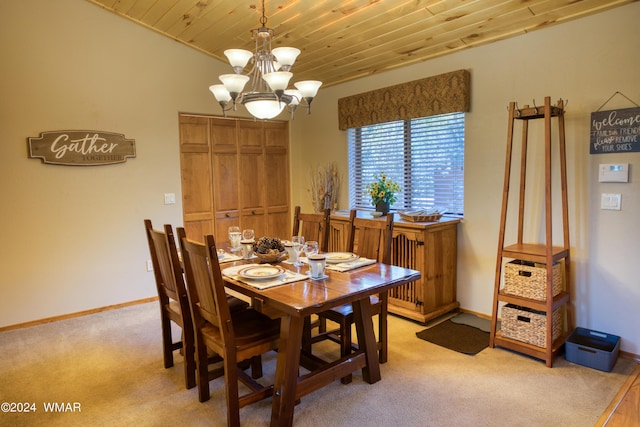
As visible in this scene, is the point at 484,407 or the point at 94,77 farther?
the point at 94,77

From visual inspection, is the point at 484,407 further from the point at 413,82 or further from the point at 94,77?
the point at 94,77

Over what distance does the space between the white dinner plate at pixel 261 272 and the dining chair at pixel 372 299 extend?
0.51m

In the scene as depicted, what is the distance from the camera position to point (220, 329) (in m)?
2.01

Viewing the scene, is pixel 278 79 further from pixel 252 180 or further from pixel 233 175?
pixel 252 180

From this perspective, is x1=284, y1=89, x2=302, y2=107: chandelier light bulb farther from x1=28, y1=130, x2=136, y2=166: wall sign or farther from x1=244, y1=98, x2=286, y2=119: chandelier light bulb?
x1=28, y1=130, x2=136, y2=166: wall sign

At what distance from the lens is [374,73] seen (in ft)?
13.8

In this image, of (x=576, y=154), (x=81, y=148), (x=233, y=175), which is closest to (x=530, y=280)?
(x=576, y=154)

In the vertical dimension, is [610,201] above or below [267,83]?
below

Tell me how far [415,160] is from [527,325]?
1.87 meters

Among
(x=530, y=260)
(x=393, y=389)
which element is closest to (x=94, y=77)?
(x=393, y=389)

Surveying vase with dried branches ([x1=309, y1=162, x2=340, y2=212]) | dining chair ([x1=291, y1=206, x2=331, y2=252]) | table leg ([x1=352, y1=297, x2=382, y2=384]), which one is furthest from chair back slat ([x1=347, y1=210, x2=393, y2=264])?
vase with dried branches ([x1=309, y1=162, x2=340, y2=212])

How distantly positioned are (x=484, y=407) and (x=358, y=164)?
2959mm

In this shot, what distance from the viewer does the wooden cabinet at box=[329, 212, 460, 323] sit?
3.45 m

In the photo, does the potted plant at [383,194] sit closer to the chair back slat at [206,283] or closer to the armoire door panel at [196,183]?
the armoire door panel at [196,183]
